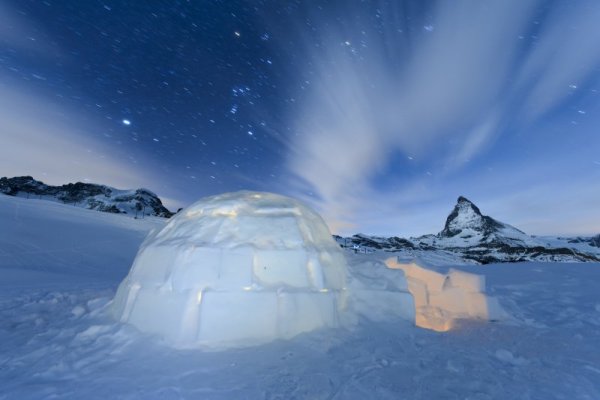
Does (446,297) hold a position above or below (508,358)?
above

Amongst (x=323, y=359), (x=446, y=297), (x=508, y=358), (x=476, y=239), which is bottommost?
(x=323, y=359)

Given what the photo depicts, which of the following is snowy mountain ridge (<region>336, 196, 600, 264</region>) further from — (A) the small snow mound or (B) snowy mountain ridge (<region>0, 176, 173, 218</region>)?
(A) the small snow mound

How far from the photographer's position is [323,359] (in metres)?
3.61

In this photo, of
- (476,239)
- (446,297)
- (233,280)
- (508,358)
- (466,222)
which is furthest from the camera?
(466,222)

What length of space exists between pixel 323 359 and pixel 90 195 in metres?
147

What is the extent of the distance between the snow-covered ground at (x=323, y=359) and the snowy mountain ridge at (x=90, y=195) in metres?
103

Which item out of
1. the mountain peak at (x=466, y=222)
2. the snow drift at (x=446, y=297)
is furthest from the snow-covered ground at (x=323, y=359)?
the mountain peak at (x=466, y=222)

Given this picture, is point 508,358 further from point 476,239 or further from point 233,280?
point 476,239

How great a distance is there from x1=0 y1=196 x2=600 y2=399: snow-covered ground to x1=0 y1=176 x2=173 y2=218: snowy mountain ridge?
339ft

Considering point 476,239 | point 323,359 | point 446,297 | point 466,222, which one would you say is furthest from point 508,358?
point 466,222

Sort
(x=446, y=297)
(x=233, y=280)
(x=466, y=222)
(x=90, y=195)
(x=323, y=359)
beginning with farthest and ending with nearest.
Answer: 1. (x=466, y=222)
2. (x=90, y=195)
3. (x=446, y=297)
4. (x=233, y=280)
5. (x=323, y=359)

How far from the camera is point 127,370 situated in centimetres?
330

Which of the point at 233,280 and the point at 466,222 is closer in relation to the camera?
the point at 233,280

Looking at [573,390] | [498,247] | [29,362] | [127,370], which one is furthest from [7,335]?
[498,247]
